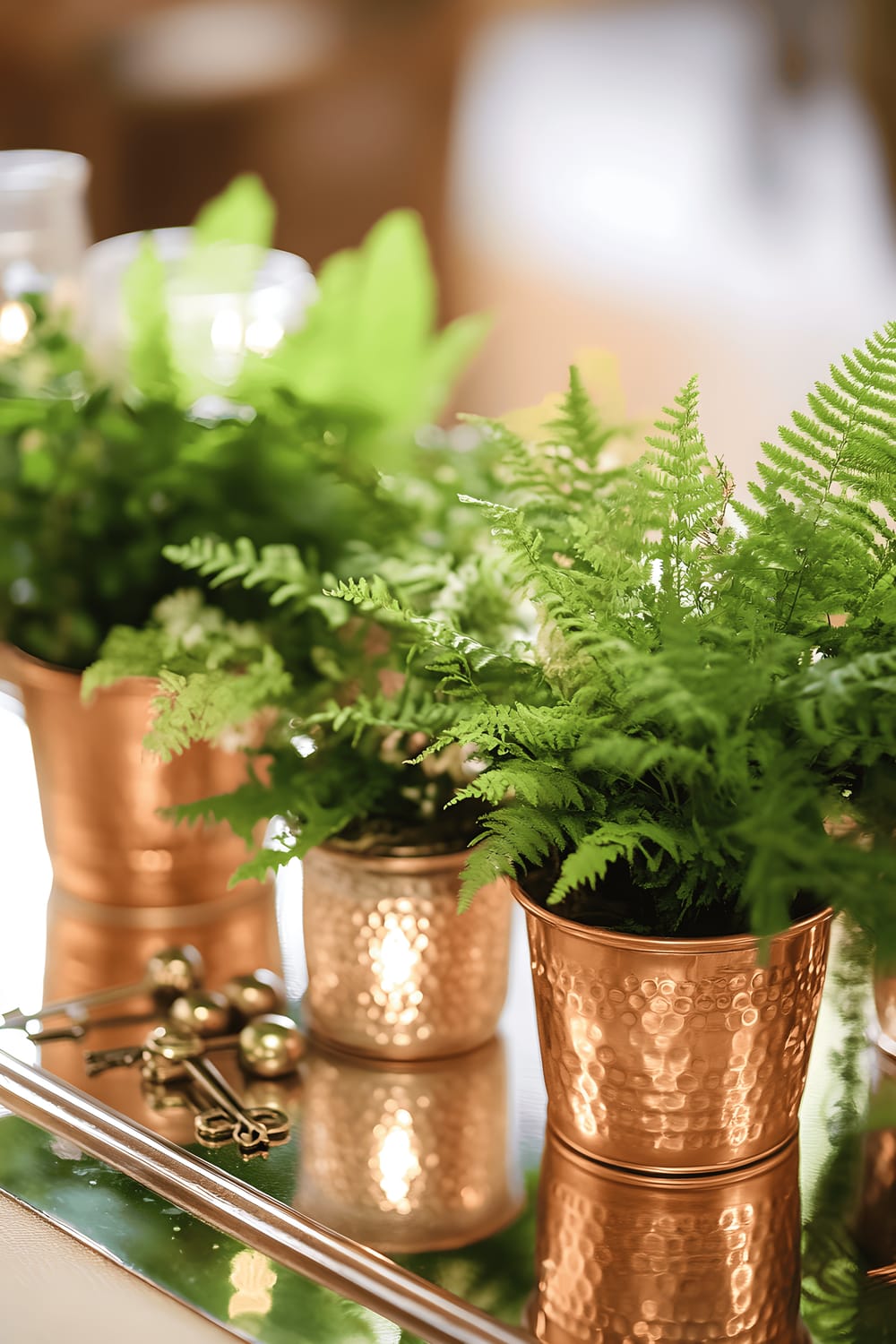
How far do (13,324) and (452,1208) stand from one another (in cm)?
77

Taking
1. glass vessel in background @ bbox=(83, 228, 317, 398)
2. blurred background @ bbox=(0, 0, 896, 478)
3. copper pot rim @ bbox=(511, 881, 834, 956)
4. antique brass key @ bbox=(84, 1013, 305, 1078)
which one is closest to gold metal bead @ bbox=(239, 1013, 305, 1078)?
antique brass key @ bbox=(84, 1013, 305, 1078)

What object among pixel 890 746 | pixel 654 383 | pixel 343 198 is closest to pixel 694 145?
pixel 654 383

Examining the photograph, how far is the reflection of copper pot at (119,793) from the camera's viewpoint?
90 cm

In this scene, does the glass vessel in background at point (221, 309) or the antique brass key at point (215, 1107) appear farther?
the glass vessel in background at point (221, 309)

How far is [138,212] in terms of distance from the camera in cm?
337

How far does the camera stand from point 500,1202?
0.69m

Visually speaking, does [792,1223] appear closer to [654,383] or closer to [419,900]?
[419,900]

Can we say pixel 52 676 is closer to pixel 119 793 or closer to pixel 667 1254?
pixel 119 793

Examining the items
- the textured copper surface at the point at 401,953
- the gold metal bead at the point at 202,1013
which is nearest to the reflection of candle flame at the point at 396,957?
the textured copper surface at the point at 401,953

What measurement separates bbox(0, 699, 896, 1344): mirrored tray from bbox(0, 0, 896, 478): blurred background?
213 cm

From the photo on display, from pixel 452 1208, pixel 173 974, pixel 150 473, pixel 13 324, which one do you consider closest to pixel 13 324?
pixel 13 324

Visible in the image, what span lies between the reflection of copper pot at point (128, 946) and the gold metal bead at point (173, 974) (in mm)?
15

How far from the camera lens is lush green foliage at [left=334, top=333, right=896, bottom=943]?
0.56 meters

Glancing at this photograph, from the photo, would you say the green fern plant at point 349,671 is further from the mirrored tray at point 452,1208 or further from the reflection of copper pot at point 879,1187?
the reflection of copper pot at point 879,1187
